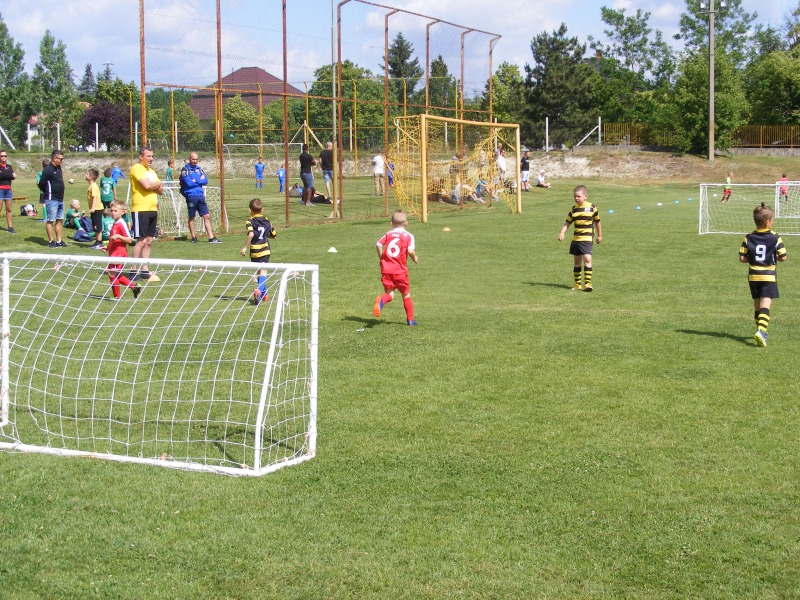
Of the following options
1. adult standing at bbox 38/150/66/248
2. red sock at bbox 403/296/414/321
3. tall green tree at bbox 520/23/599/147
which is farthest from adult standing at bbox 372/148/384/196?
tall green tree at bbox 520/23/599/147

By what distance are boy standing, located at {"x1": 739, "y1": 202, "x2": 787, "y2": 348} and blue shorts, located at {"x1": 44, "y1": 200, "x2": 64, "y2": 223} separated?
45.5 ft

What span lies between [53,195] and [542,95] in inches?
1745

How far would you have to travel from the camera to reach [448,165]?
29.5 metres

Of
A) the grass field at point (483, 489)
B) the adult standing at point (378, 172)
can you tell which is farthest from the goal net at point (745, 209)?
the grass field at point (483, 489)

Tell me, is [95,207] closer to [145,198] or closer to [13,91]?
[145,198]

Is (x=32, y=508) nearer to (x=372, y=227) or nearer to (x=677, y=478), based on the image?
(x=677, y=478)

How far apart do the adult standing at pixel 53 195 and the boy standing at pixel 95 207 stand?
1.90 feet

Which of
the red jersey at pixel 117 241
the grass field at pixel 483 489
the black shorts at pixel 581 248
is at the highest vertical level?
the red jersey at pixel 117 241

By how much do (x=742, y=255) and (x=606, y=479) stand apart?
5.14m

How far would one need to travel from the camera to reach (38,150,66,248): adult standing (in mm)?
18219

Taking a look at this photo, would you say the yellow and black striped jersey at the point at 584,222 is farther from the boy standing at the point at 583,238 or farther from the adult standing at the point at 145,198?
the adult standing at the point at 145,198

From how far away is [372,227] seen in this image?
2281cm

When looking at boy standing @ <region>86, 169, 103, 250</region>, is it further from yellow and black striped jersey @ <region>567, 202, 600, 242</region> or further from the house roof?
yellow and black striped jersey @ <region>567, 202, 600, 242</region>

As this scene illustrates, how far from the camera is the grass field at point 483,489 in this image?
4.56 meters
